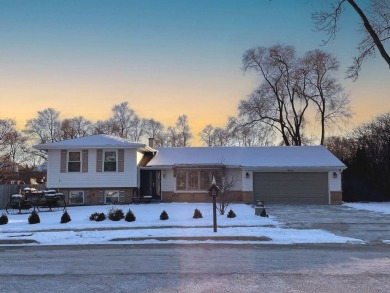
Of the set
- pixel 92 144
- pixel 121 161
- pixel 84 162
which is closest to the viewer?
pixel 92 144

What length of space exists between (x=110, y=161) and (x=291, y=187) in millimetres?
12540

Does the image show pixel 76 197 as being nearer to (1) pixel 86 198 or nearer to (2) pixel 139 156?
(1) pixel 86 198

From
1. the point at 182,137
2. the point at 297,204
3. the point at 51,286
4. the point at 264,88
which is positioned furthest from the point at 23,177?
the point at 51,286

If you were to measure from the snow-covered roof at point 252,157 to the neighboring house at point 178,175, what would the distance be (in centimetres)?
7

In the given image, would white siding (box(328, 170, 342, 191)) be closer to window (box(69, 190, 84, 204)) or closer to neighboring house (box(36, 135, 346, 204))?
neighboring house (box(36, 135, 346, 204))

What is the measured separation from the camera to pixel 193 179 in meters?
29.3

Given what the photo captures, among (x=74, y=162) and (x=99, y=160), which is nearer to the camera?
(x=99, y=160)

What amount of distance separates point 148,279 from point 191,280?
A: 30.4 inches

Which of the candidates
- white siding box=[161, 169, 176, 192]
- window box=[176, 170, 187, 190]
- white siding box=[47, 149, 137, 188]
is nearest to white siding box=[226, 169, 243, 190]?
window box=[176, 170, 187, 190]

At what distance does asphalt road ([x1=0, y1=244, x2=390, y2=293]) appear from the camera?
272 inches

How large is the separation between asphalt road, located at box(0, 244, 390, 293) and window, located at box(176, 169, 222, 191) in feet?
56.5

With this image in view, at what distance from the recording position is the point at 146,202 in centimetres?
2794

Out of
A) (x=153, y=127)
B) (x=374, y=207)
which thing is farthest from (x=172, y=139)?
(x=374, y=207)

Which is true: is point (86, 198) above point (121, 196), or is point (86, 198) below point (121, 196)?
below
